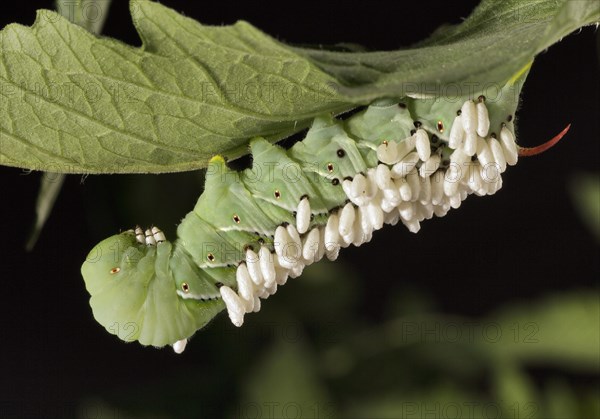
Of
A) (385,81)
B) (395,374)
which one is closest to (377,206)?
(385,81)

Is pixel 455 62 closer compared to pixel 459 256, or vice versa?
→ pixel 455 62

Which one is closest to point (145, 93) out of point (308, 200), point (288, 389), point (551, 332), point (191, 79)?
point (191, 79)

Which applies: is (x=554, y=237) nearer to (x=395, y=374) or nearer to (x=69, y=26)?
(x=395, y=374)

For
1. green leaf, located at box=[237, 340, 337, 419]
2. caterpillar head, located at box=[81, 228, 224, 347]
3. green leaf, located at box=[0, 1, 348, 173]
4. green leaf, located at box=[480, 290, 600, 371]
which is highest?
green leaf, located at box=[0, 1, 348, 173]

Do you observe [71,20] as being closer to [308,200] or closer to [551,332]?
[308,200]

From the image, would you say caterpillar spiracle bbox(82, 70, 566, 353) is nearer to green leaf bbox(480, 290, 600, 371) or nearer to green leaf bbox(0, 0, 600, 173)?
green leaf bbox(0, 0, 600, 173)

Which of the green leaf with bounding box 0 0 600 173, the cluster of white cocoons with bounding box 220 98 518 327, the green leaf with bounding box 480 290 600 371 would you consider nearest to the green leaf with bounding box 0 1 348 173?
the green leaf with bounding box 0 0 600 173

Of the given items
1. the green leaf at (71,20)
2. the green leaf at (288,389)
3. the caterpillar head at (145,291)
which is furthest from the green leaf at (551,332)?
the green leaf at (71,20)
